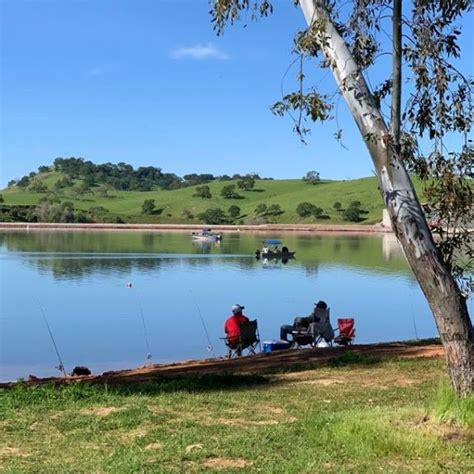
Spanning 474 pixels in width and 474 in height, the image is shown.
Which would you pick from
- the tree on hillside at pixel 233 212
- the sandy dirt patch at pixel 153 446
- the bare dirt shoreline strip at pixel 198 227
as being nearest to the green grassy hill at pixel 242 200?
the tree on hillside at pixel 233 212

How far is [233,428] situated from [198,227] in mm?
101395

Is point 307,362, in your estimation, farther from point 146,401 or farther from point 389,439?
point 389,439

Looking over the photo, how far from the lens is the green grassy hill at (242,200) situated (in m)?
113

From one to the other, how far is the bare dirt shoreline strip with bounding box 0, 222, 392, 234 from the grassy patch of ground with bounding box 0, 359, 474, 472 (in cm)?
9022

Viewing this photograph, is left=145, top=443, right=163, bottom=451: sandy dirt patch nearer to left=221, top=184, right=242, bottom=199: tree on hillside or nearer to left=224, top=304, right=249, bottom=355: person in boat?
left=224, top=304, right=249, bottom=355: person in boat

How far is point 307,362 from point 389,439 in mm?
4989

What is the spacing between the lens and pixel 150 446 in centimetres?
512

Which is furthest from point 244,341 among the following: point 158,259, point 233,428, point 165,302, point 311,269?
point 158,259

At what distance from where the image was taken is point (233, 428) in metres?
5.68

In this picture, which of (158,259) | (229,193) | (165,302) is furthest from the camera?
(229,193)

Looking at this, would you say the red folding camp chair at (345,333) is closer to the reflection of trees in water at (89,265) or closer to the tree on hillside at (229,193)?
the reflection of trees in water at (89,265)

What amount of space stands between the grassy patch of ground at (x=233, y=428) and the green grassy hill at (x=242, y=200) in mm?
97657

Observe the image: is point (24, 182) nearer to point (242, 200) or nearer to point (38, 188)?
point (38, 188)

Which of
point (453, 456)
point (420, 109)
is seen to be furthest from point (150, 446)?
point (420, 109)
